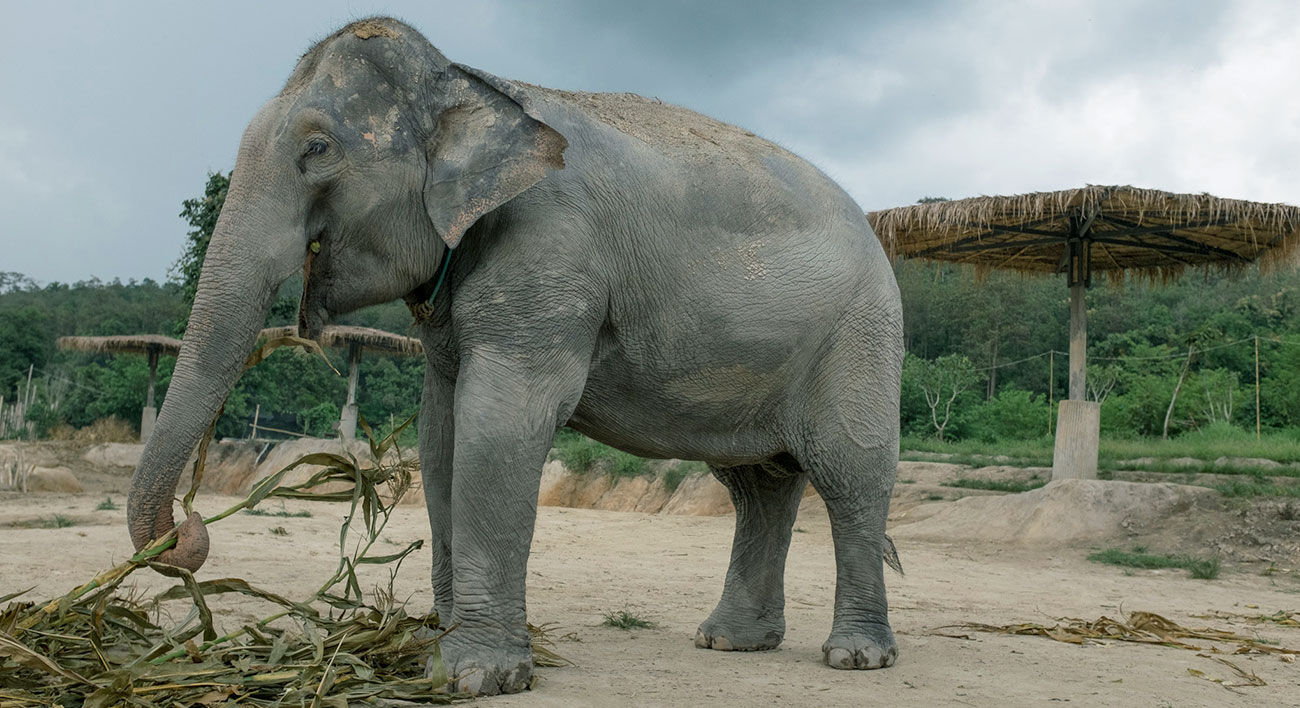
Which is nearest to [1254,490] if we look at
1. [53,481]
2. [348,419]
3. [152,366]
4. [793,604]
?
[793,604]

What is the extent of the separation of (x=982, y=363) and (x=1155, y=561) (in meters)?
29.5

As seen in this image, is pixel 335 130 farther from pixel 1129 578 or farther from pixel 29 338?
pixel 29 338

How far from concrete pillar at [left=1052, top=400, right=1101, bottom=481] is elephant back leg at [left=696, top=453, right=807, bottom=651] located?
25.0ft

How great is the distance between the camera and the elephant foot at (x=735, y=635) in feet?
13.3

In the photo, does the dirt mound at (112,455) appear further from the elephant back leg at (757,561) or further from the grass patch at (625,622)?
the elephant back leg at (757,561)

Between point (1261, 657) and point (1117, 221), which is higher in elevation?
point (1117, 221)

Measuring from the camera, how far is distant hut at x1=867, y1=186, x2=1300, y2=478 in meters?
10.3

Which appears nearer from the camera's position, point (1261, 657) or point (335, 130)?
point (335, 130)

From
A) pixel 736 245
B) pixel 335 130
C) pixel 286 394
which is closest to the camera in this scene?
pixel 335 130

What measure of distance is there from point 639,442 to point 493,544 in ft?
2.35

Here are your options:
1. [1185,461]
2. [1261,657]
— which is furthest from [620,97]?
[1185,461]

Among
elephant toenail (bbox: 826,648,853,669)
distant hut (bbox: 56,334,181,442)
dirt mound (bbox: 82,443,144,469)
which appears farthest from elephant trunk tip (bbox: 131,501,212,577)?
distant hut (bbox: 56,334,181,442)

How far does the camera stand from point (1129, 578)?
7.64 metres

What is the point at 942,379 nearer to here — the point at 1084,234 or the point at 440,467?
the point at 1084,234
